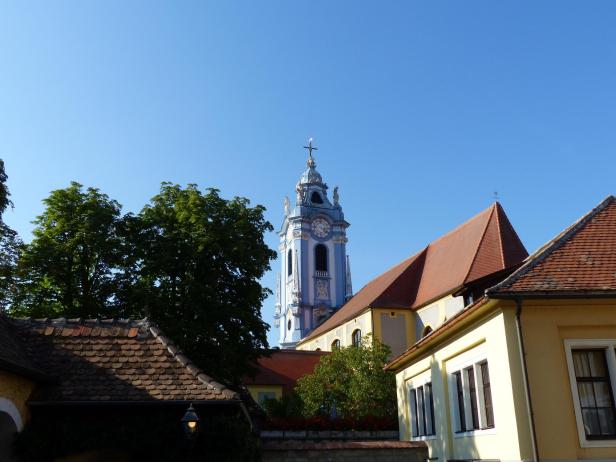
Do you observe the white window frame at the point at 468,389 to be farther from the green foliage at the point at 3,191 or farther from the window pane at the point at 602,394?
the green foliage at the point at 3,191

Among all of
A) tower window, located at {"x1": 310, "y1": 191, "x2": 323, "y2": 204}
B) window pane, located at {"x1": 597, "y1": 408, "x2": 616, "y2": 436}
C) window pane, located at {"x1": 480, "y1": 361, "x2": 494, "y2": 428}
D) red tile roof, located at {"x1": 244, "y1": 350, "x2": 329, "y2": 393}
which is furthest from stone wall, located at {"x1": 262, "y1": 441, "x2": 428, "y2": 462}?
tower window, located at {"x1": 310, "y1": 191, "x2": 323, "y2": 204}

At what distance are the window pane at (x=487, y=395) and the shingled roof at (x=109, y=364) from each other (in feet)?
19.6

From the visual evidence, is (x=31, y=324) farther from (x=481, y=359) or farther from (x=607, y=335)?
(x=607, y=335)

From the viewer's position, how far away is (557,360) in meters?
11.8

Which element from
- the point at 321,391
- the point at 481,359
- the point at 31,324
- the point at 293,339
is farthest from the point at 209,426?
the point at 293,339

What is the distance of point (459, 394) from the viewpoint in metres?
14.9

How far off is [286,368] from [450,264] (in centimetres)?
1304

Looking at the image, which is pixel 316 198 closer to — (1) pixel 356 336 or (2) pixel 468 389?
(1) pixel 356 336

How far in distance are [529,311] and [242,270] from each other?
14452 mm

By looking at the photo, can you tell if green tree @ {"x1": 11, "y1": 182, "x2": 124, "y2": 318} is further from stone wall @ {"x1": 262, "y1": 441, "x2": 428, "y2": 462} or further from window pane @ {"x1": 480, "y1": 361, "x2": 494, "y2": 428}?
window pane @ {"x1": 480, "y1": 361, "x2": 494, "y2": 428}

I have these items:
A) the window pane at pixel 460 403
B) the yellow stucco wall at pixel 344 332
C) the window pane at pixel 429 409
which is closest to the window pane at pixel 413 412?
the window pane at pixel 429 409

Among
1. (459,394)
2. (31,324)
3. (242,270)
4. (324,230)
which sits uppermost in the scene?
(324,230)

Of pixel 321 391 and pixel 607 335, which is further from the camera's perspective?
pixel 321 391

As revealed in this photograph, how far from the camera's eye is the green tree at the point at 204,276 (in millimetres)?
22359
